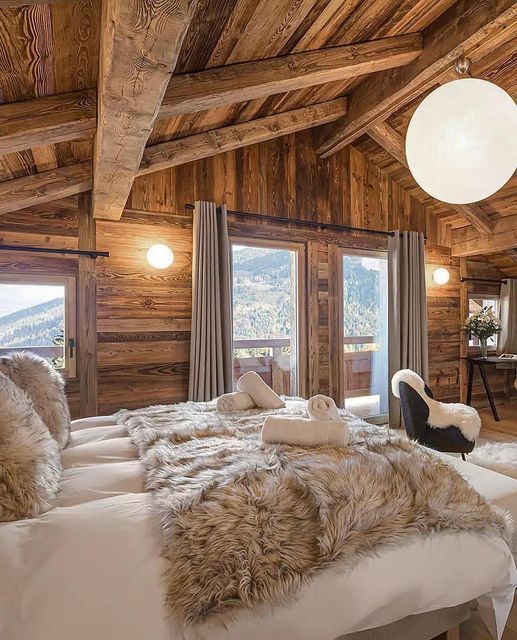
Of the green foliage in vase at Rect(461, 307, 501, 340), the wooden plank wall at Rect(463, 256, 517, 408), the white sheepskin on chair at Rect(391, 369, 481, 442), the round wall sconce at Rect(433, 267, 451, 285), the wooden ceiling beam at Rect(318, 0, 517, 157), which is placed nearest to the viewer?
the wooden ceiling beam at Rect(318, 0, 517, 157)

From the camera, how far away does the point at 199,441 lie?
1629 millimetres

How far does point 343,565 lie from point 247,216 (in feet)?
10.3

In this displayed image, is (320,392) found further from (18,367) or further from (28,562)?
(28,562)

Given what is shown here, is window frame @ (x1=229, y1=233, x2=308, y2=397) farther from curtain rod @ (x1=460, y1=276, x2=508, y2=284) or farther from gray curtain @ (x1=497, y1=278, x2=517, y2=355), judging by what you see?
gray curtain @ (x1=497, y1=278, x2=517, y2=355)

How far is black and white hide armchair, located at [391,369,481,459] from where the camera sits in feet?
9.09

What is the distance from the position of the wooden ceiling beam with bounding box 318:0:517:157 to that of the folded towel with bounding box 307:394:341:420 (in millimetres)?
2323

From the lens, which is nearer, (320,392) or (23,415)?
(23,415)

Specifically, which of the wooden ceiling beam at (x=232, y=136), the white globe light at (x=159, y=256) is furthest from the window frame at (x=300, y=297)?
the wooden ceiling beam at (x=232, y=136)

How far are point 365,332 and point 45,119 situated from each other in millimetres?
3565

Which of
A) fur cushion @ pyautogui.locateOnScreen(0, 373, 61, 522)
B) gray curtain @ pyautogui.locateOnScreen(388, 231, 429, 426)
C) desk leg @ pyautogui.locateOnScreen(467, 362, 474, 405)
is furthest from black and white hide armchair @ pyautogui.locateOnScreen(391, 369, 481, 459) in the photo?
fur cushion @ pyautogui.locateOnScreen(0, 373, 61, 522)

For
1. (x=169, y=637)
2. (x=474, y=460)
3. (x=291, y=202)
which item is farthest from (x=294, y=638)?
(x=291, y=202)

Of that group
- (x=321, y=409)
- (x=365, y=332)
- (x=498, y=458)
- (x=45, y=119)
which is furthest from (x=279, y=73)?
(x=498, y=458)

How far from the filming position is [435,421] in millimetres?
2814

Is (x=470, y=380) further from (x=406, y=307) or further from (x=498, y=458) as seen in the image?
(x=498, y=458)
